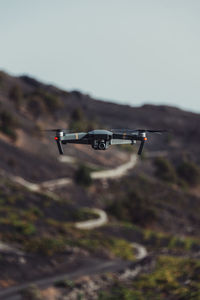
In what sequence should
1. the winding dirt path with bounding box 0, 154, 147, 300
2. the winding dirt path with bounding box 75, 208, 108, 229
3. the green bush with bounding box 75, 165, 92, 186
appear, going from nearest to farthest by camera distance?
the winding dirt path with bounding box 0, 154, 147, 300
the winding dirt path with bounding box 75, 208, 108, 229
the green bush with bounding box 75, 165, 92, 186

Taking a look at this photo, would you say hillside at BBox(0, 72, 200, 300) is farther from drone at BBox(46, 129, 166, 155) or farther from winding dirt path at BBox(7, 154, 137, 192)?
drone at BBox(46, 129, 166, 155)

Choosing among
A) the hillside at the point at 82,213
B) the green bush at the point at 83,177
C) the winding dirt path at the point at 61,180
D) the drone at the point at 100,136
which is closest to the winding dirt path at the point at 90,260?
the winding dirt path at the point at 61,180

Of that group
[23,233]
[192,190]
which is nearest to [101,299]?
[23,233]

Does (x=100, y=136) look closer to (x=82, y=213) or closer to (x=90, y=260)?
(x=90, y=260)

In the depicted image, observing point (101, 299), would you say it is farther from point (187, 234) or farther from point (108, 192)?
point (108, 192)

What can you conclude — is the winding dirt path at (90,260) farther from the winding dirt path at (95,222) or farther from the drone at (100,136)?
the drone at (100,136)

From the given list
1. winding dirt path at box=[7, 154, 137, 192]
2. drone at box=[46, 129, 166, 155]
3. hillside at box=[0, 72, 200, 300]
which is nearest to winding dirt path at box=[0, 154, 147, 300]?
winding dirt path at box=[7, 154, 137, 192]

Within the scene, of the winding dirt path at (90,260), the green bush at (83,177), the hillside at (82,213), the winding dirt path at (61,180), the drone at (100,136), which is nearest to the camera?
the drone at (100,136)

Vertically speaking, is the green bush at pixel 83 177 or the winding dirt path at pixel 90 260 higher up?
the green bush at pixel 83 177
